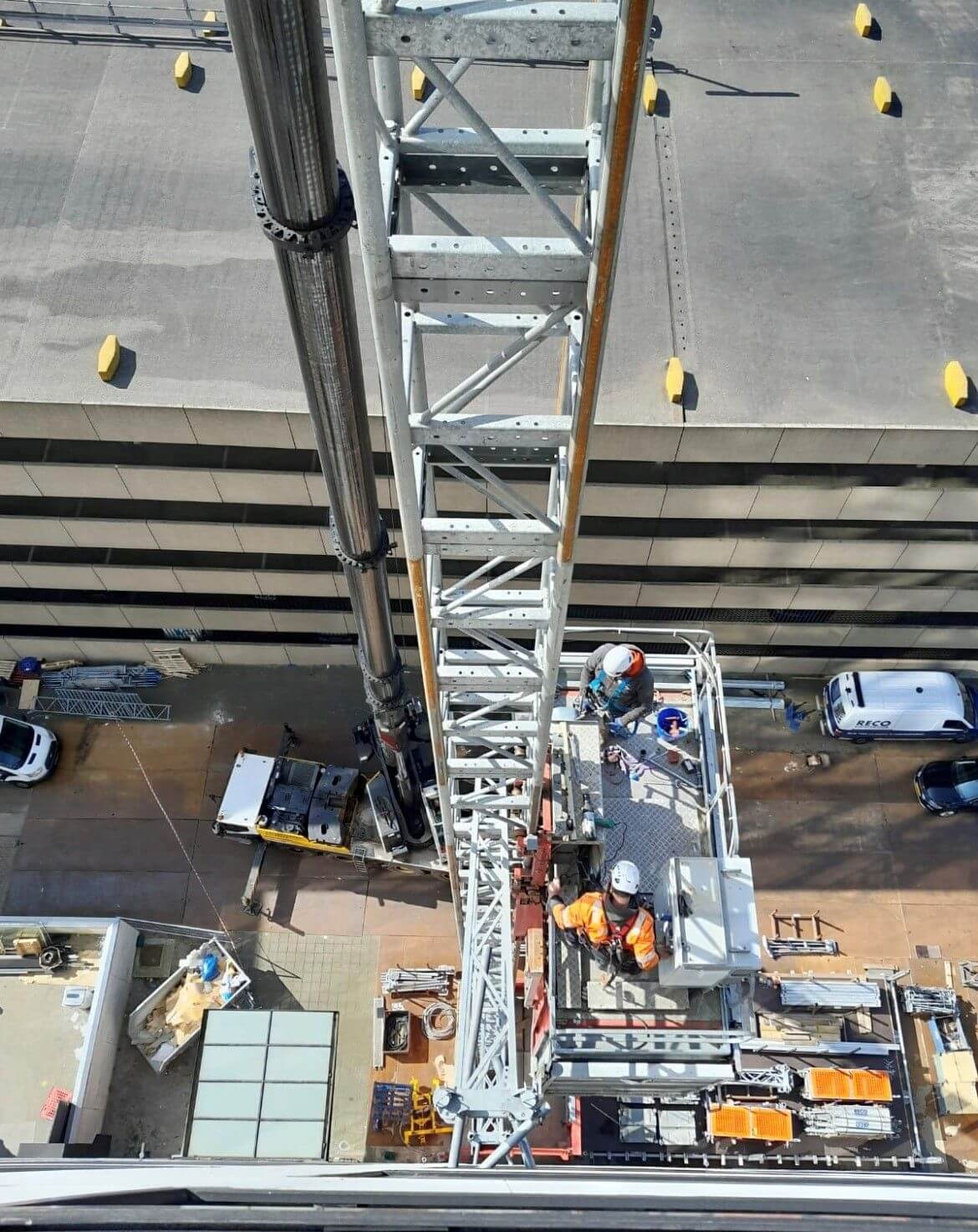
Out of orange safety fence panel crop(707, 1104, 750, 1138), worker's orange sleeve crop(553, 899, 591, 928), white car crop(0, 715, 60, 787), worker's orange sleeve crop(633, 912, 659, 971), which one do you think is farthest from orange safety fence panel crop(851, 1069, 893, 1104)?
white car crop(0, 715, 60, 787)

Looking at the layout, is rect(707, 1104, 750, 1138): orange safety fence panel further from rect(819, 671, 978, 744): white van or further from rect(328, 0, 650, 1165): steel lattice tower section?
rect(819, 671, 978, 744): white van

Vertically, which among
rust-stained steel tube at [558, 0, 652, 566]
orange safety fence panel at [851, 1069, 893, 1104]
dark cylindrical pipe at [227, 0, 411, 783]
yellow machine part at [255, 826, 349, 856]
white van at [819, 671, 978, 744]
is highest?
white van at [819, 671, 978, 744]

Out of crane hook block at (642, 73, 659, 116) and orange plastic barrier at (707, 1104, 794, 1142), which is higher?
crane hook block at (642, 73, 659, 116)

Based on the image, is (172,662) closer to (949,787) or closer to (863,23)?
(949,787)

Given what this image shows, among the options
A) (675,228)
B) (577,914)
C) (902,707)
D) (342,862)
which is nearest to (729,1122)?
(577,914)

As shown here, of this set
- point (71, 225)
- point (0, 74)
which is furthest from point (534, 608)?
point (0, 74)

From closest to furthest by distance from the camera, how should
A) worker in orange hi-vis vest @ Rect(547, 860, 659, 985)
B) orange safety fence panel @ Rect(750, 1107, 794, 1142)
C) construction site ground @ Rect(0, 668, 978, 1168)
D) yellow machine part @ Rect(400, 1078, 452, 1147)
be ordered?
worker in orange hi-vis vest @ Rect(547, 860, 659, 985) → orange safety fence panel @ Rect(750, 1107, 794, 1142) → yellow machine part @ Rect(400, 1078, 452, 1147) → construction site ground @ Rect(0, 668, 978, 1168)

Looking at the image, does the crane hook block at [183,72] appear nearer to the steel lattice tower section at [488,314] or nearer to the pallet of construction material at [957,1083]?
the steel lattice tower section at [488,314]

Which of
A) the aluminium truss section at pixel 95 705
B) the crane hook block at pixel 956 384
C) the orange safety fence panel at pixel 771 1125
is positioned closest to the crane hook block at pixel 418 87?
the crane hook block at pixel 956 384
